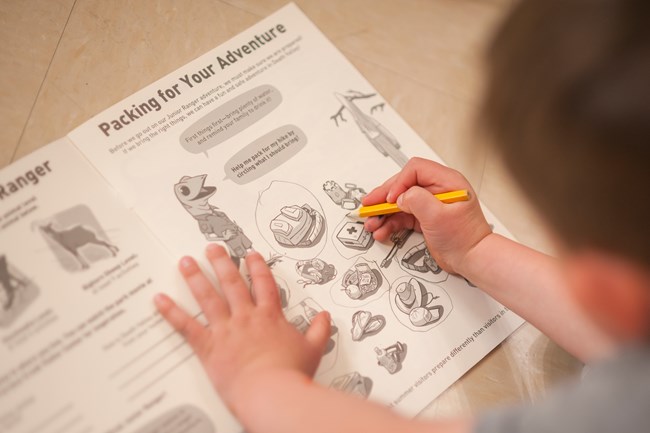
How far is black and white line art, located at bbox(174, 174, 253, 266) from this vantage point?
1.50 feet

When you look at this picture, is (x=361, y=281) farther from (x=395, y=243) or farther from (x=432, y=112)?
(x=432, y=112)

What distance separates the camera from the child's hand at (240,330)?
400 mm

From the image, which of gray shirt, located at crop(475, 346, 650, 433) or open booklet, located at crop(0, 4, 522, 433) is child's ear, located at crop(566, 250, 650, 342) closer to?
gray shirt, located at crop(475, 346, 650, 433)

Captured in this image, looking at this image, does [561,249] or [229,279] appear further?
[229,279]

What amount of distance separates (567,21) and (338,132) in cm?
28

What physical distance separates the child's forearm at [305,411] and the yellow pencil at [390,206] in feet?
0.50

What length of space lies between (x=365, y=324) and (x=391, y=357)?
0.03 meters

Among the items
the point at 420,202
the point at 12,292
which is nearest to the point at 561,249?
the point at 420,202

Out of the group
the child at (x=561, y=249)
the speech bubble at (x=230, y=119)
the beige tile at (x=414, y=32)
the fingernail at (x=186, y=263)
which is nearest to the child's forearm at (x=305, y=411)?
the child at (x=561, y=249)

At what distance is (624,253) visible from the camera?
0.28 m

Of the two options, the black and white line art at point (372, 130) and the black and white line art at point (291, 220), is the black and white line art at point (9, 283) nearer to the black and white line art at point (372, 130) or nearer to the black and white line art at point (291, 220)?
the black and white line art at point (291, 220)

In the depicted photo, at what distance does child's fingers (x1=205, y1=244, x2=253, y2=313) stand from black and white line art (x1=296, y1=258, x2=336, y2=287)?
0.05 m

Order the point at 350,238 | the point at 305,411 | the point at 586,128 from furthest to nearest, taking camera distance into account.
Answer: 1. the point at 350,238
2. the point at 305,411
3. the point at 586,128

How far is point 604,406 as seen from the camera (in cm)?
29
